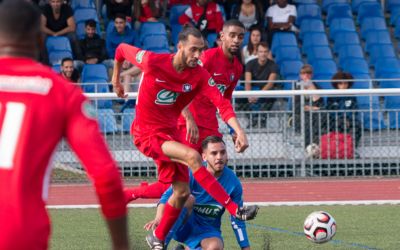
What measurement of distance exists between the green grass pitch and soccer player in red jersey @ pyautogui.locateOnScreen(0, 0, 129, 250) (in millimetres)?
5783

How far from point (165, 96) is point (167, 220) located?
3.81 ft

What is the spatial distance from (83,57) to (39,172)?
1453 cm

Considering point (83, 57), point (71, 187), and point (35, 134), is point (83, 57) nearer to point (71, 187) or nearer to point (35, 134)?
point (71, 187)

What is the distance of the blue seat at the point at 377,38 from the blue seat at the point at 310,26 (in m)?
0.96

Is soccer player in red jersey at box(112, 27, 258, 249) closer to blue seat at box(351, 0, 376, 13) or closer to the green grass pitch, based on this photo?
the green grass pitch

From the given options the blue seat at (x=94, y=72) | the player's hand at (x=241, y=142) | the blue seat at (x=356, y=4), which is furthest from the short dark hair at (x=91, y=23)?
the player's hand at (x=241, y=142)

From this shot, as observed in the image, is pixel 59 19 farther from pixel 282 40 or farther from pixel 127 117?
pixel 282 40

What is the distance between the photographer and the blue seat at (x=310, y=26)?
20.5 meters

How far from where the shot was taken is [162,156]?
9.07m

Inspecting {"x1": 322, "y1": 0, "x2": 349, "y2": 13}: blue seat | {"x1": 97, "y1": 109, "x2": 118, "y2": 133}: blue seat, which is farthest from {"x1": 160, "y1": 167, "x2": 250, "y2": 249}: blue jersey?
{"x1": 322, "y1": 0, "x2": 349, "y2": 13}: blue seat

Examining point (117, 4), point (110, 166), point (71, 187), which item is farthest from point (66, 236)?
point (117, 4)

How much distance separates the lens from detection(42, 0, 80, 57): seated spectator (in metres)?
18.5

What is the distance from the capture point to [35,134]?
154 inches

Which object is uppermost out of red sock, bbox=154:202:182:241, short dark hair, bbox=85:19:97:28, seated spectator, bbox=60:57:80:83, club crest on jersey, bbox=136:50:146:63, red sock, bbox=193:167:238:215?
short dark hair, bbox=85:19:97:28
